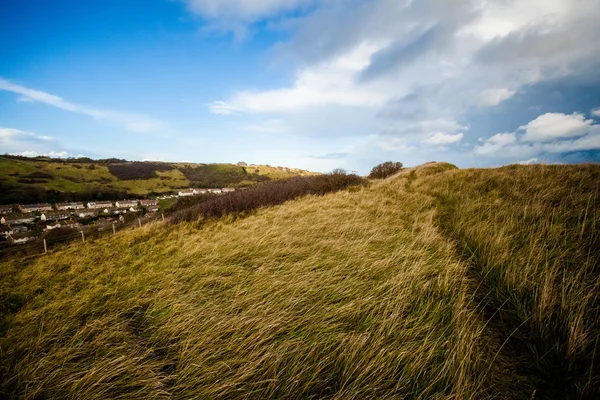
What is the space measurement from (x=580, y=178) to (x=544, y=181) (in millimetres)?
632

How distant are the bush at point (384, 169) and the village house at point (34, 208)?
84.5 meters

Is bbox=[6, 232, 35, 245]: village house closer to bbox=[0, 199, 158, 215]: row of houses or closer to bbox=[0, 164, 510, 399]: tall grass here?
bbox=[0, 199, 158, 215]: row of houses

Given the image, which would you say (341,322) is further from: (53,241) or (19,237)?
(19,237)

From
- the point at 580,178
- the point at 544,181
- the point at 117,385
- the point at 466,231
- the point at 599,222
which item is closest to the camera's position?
the point at 117,385

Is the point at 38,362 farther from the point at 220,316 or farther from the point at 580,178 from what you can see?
the point at 580,178

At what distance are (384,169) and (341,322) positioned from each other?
3469 centimetres

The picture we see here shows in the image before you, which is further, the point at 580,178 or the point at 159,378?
the point at 580,178

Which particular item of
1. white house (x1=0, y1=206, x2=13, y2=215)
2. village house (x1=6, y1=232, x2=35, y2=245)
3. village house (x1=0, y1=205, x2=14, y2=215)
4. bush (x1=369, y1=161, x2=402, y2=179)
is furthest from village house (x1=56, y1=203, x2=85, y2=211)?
bush (x1=369, y1=161, x2=402, y2=179)

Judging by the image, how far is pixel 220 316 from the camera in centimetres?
238

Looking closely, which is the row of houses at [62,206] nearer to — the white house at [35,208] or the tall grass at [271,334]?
the white house at [35,208]

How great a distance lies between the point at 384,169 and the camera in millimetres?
33938

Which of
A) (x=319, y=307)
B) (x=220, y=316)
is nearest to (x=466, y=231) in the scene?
(x=319, y=307)

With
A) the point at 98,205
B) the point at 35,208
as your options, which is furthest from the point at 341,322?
the point at 35,208

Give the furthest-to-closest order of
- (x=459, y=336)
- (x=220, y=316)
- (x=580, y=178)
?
1. (x=580, y=178)
2. (x=220, y=316)
3. (x=459, y=336)
